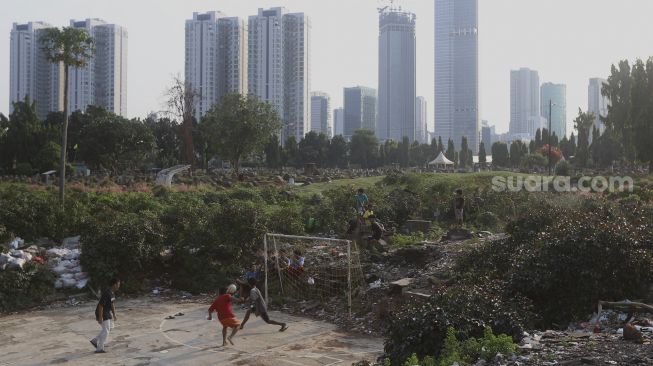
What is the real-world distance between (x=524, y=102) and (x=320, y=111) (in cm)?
5937

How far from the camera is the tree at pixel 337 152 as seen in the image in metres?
74.9

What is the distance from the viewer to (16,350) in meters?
9.58

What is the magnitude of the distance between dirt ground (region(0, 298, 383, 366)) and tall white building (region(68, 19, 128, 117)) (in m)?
70.9

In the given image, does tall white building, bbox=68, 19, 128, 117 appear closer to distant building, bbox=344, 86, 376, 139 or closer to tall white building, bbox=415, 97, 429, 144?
distant building, bbox=344, 86, 376, 139

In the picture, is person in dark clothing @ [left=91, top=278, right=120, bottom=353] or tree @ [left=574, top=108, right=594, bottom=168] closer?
person in dark clothing @ [left=91, top=278, right=120, bottom=353]

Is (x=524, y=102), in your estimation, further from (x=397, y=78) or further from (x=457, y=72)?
(x=397, y=78)

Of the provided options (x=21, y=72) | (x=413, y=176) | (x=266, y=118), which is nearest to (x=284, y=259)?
(x=413, y=176)

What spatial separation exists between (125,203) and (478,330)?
16.4 meters

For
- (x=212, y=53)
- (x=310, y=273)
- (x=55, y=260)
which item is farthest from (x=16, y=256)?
(x=212, y=53)

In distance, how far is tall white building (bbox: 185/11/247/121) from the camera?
85.2m

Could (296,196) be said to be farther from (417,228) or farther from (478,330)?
(478,330)

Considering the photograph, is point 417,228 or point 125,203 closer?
point 417,228

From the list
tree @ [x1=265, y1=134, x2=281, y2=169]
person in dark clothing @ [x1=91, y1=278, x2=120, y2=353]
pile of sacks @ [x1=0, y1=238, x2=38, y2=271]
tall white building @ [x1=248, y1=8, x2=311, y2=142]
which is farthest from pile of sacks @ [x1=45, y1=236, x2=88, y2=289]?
tall white building @ [x1=248, y1=8, x2=311, y2=142]

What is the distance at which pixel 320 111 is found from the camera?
490ft
